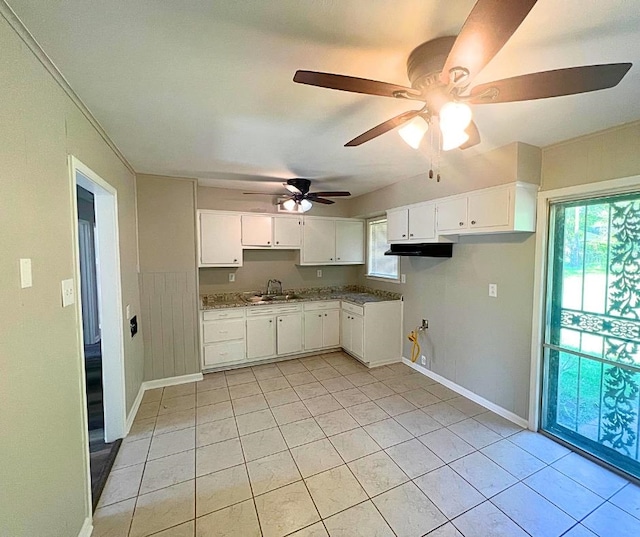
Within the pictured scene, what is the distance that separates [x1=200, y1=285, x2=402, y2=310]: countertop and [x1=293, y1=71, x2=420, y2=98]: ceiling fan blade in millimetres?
3055

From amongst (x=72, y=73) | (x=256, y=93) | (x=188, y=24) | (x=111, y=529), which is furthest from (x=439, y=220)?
(x=111, y=529)

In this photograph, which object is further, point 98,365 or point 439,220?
point 98,365

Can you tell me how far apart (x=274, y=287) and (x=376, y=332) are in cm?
169

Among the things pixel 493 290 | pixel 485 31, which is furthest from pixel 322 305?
pixel 485 31

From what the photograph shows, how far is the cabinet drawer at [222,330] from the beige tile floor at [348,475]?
79cm

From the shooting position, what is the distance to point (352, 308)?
4254 millimetres

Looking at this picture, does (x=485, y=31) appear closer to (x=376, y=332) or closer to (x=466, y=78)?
(x=466, y=78)

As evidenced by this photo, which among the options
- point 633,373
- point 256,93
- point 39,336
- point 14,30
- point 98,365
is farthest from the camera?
point 98,365

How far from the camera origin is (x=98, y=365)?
4055 mm

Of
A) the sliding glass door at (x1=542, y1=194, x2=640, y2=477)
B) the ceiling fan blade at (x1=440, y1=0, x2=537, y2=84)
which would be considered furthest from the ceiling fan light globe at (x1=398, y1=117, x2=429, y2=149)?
the sliding glass door at (x1=542, y1=194, x2=640, y2=477)

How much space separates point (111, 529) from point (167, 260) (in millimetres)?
2436

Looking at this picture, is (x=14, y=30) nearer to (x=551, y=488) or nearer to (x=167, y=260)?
(x=167, y=260)

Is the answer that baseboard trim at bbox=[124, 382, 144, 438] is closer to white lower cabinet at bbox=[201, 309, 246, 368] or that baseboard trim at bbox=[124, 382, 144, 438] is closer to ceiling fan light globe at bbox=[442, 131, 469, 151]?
white lower cabinet at bbox=[201, 309, 246, 368]

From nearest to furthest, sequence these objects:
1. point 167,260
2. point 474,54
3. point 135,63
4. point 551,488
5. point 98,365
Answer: point 474,54 → point 135,63 → point 551,488 → point 167,260 → point 98,365
